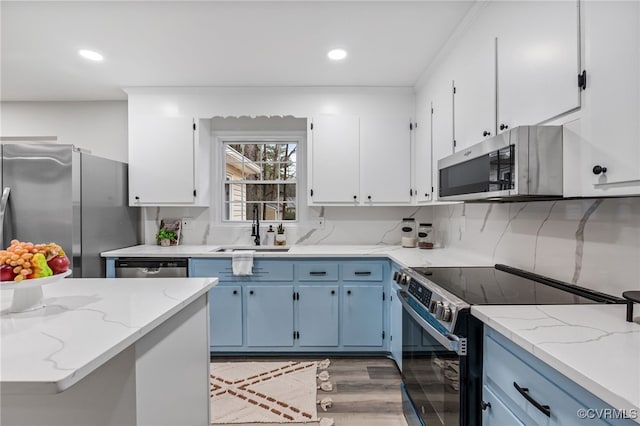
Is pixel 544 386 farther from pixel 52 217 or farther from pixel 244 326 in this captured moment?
pixel 52 217

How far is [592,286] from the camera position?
1424mm

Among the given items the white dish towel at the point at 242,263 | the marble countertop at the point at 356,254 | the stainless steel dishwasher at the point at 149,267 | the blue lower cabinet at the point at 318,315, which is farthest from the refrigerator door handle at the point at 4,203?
the blue lower cabinet at the point at 318,315

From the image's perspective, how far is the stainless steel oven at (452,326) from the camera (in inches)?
48.8

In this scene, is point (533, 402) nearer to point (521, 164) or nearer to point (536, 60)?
point (521, 164)

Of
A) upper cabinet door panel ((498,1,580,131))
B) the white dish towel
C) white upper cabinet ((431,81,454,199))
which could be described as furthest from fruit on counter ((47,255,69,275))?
white upper cabinet ((431,81,454,199))

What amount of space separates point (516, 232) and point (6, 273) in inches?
92.5

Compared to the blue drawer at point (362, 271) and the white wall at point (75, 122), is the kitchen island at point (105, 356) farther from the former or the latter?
the white wall at point (75, 122)

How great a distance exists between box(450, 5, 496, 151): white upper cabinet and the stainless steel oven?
2.58ft

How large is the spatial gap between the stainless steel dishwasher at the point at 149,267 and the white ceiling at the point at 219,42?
166 cm

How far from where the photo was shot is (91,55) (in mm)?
2553

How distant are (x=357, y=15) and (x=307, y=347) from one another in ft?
8.46

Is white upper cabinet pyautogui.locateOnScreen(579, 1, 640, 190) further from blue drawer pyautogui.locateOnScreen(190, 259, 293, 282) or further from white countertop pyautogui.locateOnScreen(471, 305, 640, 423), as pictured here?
blue drawer pyautogui.locateOnScreen(190, 259, 293, 282)

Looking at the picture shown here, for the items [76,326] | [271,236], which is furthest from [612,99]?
[271,236]

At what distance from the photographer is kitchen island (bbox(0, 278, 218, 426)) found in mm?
Answer: 751
